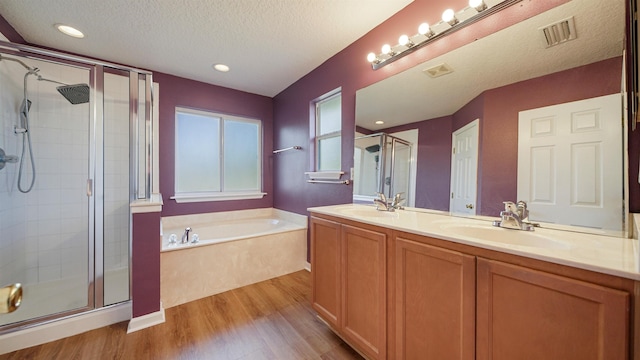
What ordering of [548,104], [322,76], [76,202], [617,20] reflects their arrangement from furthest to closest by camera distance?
[322,76]
[76,202]
[548,104]
[617,20]

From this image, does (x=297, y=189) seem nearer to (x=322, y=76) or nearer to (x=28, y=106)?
(x=322, y=76)

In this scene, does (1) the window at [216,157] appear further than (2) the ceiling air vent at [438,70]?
Yes

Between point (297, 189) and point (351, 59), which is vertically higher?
point (351, 59)

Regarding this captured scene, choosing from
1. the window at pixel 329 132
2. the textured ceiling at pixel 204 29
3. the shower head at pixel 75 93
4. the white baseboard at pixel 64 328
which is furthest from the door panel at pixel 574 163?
the shower head at pixel 75 93

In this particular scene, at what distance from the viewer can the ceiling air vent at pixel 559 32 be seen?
1.07 meters

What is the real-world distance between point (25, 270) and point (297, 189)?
2758mm

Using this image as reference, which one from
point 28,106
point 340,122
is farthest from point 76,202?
point 340,122

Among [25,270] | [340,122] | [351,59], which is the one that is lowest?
[25,270]

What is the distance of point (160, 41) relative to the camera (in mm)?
2182

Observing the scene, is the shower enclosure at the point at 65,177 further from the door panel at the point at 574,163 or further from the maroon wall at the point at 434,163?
the door panel at the point at 574,163

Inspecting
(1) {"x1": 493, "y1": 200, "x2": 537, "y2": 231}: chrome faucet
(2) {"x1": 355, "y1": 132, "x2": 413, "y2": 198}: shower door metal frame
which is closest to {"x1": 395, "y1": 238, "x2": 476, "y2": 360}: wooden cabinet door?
(1) {"x1": 493, "y1": 200, "x2": 537, "y2": 231}: chrome faucet

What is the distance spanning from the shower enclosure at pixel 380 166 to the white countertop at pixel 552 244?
44cm

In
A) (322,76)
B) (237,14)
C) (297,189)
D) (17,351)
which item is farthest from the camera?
(297,189)

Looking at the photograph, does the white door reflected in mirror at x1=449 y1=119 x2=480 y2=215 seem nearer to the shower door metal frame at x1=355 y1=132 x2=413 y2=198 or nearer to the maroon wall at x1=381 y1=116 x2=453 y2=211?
the maroon wall at x1=381 y1=116 x2=453 y2=211
